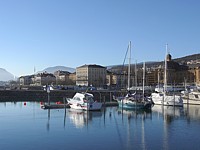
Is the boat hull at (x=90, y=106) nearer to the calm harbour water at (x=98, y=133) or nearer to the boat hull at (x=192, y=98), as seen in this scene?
the calm harbour water at (x=98, y=133)

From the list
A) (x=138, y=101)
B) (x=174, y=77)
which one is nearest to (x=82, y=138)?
(x=138, y=101)

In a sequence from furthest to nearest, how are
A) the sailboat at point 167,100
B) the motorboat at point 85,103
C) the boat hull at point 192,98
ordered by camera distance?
the boat hull at point 192,98, the sailboat at point 167,100, the motorboat at point 85,103

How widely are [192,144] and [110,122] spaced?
57.7ft

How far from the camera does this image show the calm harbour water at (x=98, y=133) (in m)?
31.4

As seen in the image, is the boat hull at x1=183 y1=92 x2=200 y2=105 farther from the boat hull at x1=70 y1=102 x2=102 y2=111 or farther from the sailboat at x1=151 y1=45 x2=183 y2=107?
the boat hull at x1=70 y1=102 x2=102 y2=111

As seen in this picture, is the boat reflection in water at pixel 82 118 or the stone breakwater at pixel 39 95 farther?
the stone breakwater at pixel 39 95

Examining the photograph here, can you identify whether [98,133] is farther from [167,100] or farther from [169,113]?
[167,100]

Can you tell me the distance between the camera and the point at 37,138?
115ft

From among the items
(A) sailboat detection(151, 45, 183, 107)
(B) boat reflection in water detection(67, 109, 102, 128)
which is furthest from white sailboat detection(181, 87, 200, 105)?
(B) boat reflection in water detection(67, 109, 102, 128)

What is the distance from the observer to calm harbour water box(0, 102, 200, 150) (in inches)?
1238

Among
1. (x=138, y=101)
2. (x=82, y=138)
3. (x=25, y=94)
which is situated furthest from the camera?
(x=25, y=94)

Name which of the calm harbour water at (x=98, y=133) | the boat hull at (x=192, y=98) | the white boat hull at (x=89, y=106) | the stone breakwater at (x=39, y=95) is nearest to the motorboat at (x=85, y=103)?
the white boat hull at (x=89, y=106)

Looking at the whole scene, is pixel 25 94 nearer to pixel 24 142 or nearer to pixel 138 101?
pixel 138 101

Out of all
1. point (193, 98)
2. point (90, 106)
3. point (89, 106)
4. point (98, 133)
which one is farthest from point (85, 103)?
point (193, 98)
